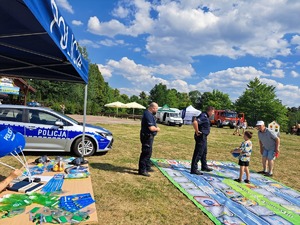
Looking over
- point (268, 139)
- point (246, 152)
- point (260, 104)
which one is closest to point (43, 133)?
point (246, 152)

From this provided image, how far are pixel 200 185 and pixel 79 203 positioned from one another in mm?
3269

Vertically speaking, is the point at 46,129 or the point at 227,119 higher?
the point at 227,119

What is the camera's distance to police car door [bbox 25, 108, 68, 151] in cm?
765

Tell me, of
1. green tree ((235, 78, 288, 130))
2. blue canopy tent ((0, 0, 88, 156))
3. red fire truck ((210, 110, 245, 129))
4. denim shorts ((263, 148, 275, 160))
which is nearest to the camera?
blue canopy tent ((0, 0, 88, 156))

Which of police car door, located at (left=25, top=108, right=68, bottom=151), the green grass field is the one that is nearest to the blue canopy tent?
police car door, located at (left=25, top=108, right=68, bottom=151)

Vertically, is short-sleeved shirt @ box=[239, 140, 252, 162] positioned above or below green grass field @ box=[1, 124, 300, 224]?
above

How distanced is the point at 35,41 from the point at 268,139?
645 centimetres

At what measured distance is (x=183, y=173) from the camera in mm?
7043

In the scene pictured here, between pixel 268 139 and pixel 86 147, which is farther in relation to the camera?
pixel 86 147

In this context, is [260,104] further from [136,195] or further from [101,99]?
[136,195]

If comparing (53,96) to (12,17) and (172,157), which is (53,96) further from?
(12,17)

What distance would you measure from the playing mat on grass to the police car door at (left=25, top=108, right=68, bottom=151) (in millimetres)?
3117

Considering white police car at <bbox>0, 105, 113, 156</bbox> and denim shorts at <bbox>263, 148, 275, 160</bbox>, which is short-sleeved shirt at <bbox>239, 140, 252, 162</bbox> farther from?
white police car at <bbox>0, 105, 113, 156</bbox>

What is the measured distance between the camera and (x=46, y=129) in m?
7.71
